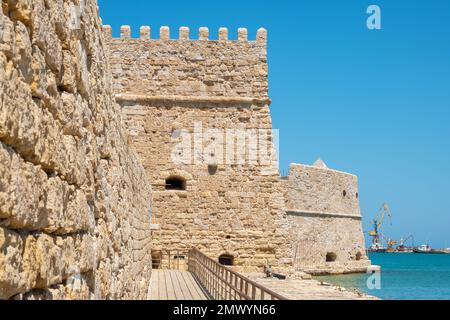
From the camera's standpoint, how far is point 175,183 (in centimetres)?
1545

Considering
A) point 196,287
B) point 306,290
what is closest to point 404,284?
point 306,290

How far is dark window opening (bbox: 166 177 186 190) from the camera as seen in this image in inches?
597

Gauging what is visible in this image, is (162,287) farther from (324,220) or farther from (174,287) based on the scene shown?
(324,220)

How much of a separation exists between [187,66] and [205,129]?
1637 mm

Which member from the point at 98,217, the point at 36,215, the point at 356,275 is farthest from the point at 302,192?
the point at 36,215

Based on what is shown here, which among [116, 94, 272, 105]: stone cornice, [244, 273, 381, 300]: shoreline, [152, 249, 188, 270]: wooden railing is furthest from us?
[116, 94, 272, 105]: stone cornice

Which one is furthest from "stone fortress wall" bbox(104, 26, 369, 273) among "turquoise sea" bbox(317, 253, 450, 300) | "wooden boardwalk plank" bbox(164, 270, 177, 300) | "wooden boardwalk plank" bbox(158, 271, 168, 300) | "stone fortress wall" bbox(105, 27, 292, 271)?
"turquoise sea" bbox(317, 253, 450, 300)

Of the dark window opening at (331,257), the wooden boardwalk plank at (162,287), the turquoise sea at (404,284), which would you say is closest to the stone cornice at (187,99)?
the wooden boardwalk plank at (162,287)

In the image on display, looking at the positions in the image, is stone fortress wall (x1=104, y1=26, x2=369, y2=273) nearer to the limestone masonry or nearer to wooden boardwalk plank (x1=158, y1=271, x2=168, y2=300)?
the limestone masonry

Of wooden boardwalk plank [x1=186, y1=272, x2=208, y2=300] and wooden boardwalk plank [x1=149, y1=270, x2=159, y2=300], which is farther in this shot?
wooden boardwalk plank [x1=186, y1=272, x2=208, y2=300]

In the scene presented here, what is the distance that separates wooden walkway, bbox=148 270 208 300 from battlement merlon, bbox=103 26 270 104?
4.58 m

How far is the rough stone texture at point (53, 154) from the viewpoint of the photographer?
173cm

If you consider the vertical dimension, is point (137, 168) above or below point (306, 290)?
above

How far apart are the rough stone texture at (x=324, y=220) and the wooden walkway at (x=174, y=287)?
10.9 m
